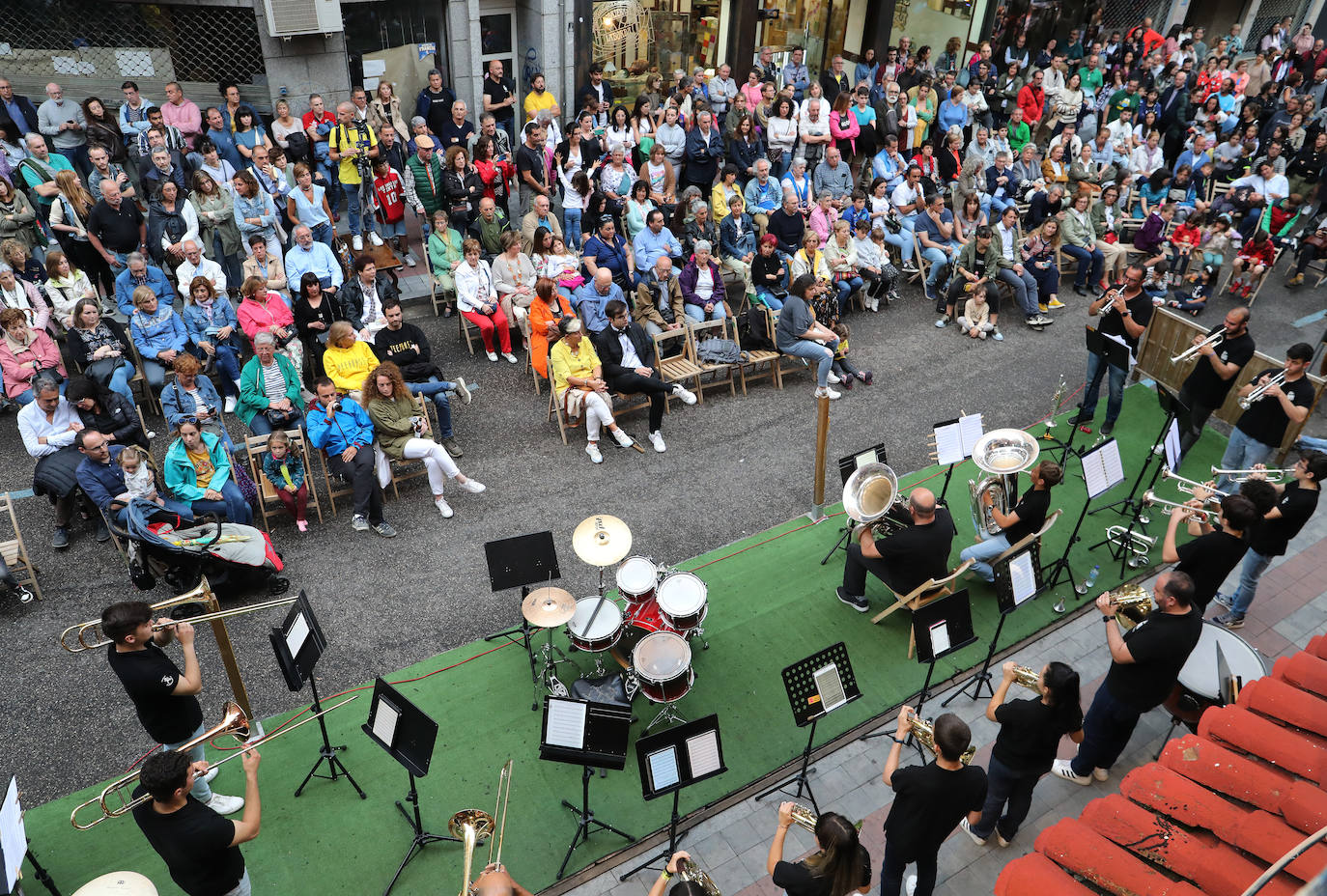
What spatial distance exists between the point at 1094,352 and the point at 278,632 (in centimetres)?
830

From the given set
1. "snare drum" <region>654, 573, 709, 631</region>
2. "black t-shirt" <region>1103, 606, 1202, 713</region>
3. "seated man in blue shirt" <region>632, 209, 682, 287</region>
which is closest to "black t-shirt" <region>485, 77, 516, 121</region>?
"seated man in blue shirt" <region>632, 209, 682, 287</region>

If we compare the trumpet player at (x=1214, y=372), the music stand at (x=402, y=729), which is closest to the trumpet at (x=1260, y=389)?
the trumpet player at (x=1214, y=372)

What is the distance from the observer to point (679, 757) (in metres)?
4.81

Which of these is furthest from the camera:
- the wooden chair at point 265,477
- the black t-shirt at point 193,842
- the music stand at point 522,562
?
the wooden chair at point 265,477

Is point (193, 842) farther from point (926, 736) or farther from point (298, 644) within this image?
point (926, 736)

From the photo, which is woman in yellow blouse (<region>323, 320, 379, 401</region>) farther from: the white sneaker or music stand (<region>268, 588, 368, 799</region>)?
the white sneaker

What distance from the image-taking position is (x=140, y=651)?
493 cm

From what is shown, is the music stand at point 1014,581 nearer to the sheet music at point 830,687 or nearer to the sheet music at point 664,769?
the sheet music at point 830,687

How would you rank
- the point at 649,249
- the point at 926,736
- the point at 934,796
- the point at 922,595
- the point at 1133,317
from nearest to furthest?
Result: the point at 934,796, the point at 926,736, the point at 922,595, the point at 1133,317, the point at 649,249

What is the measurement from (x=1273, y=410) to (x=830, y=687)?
529cm

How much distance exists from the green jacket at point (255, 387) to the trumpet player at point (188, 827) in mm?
4541

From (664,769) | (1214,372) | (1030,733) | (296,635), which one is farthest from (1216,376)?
(296,635)

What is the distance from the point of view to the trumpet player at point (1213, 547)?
19.8ft

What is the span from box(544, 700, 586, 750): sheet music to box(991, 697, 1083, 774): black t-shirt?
7.54 ft
